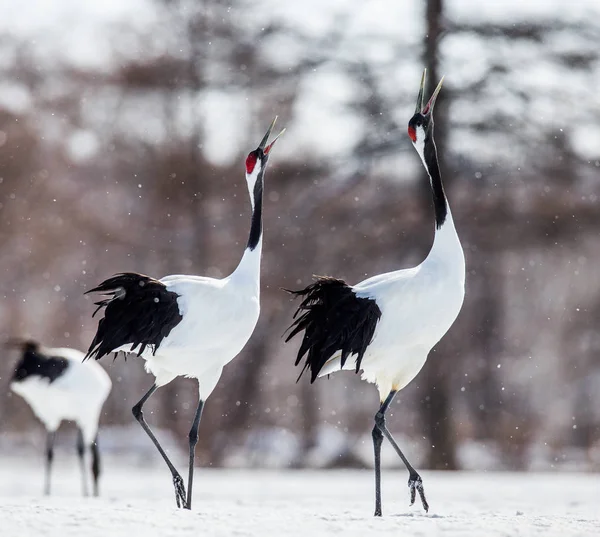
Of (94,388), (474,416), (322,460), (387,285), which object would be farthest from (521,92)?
(387,285)

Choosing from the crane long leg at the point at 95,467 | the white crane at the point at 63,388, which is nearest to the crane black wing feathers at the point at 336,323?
the crane long leg at the point at 95,467

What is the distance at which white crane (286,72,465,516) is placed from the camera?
283 inches

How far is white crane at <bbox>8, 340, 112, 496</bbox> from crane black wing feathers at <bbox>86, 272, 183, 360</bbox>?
432 centimetres

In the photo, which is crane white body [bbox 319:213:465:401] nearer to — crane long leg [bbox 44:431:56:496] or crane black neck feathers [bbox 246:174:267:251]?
crane black neck feathers [bbox 246:174:267:251]

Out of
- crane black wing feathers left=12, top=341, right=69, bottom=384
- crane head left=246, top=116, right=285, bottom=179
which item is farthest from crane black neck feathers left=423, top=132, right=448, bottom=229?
crane black wing feathers left=12, top=341, right=69, bottom=384

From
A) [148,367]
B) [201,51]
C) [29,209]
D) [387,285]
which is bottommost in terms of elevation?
[148,367]

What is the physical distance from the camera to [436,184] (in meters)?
7.78

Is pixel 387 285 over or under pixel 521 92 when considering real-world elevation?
under

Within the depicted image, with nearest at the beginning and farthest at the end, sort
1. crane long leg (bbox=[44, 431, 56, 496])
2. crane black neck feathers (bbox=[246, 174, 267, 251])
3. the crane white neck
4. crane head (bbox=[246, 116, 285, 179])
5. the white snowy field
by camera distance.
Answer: the white snowy field < the crane white neck < crane black neck feathers (bbox=[246, 174, 267, 251]) < crane head (bbox=[246, 116, 285, 179]) < crane long leg (bbox=[44, 431, 56, 496])

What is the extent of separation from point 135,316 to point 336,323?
1252mm

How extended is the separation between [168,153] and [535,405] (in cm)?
704

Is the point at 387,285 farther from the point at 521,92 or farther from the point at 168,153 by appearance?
the point at 168,153

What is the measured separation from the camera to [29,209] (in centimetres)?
1836

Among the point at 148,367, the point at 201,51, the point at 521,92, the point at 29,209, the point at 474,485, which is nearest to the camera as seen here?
the point at 148,367
